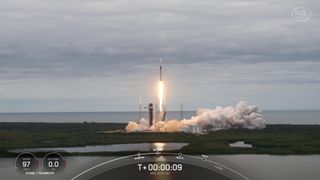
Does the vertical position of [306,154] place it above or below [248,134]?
below

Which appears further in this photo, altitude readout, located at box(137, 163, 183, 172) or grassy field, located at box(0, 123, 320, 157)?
grassy field, located at box(0, 123, 320, 157)

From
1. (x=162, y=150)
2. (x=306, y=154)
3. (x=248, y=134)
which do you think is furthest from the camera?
(x=248, y=134)

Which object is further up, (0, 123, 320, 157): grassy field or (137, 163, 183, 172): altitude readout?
(0, 123, 320, 157): grassy field

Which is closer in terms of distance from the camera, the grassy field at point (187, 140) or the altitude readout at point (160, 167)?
the altitude readout at point (160, 167)

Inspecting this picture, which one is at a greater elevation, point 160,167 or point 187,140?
point 187,140

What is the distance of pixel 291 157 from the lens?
457 centimetres

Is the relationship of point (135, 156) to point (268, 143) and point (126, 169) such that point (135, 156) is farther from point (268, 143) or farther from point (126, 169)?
point (268, 143)

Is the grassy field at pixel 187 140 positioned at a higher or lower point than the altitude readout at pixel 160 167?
higher

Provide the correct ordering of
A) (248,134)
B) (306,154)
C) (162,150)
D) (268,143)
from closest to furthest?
(162,150) < (306,154) < (268,143) < (248,134)

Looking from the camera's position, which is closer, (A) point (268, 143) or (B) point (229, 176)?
(B) point (229, 176)

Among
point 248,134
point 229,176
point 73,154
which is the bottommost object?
point 229,176

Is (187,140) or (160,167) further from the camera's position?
(187,140)

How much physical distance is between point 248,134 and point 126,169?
2891 mm

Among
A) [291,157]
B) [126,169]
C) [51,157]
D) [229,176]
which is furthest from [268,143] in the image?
[51,157]
